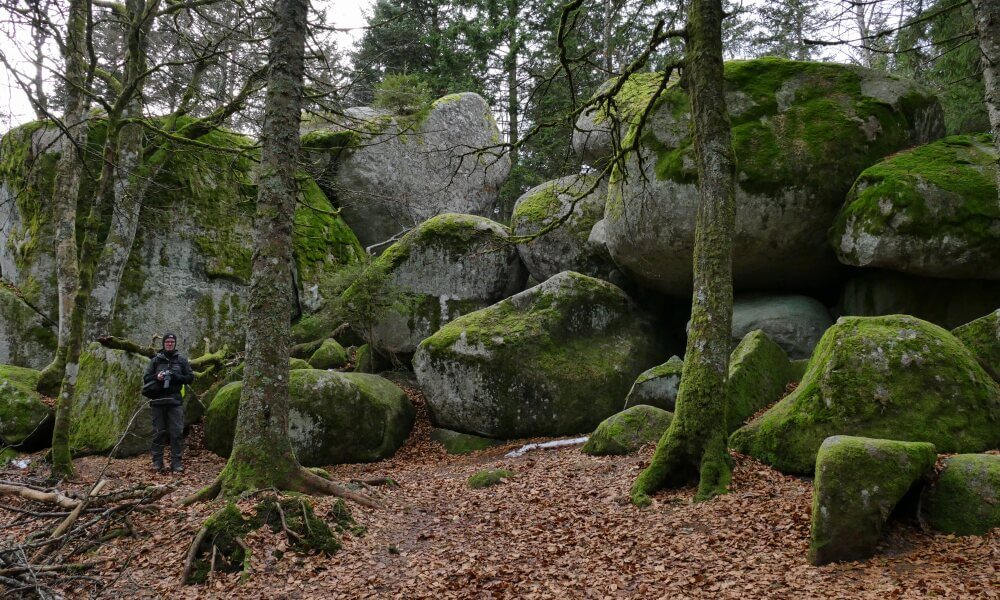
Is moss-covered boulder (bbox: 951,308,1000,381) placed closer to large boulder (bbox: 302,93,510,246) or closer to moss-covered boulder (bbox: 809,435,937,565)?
moss-covered boulder (bbox: 809,435,937,565)

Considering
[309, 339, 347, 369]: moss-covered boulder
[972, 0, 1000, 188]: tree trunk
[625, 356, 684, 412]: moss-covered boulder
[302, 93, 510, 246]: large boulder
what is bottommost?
[625, 356, 684, 412]: moss-covered boulder

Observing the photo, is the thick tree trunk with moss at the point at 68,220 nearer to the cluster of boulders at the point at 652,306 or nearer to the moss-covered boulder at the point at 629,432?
the cluster of boulders at the point at 652,306

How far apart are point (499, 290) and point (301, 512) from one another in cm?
1021

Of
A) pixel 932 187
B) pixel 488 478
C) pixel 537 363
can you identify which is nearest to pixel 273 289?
pixel 488 478

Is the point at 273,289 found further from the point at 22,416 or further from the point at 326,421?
the point at 22,416

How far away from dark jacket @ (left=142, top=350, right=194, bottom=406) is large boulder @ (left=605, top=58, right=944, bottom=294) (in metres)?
8.04

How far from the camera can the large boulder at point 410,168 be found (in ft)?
65.3

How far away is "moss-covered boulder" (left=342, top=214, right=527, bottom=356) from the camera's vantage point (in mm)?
14711

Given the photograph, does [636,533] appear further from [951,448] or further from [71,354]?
[71,354]

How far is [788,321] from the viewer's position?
36.1 feet

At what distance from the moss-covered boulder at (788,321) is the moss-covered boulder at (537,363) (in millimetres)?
2075

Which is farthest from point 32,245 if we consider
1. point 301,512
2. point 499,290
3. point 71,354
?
point 301,512

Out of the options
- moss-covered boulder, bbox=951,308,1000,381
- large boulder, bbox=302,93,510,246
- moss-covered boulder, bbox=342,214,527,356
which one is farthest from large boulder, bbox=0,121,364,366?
moss-covered boulder, bbox=951,308,1000,381

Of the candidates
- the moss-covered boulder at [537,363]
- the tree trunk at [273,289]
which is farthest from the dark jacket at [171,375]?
the moss-covered boulder at [537,363]
